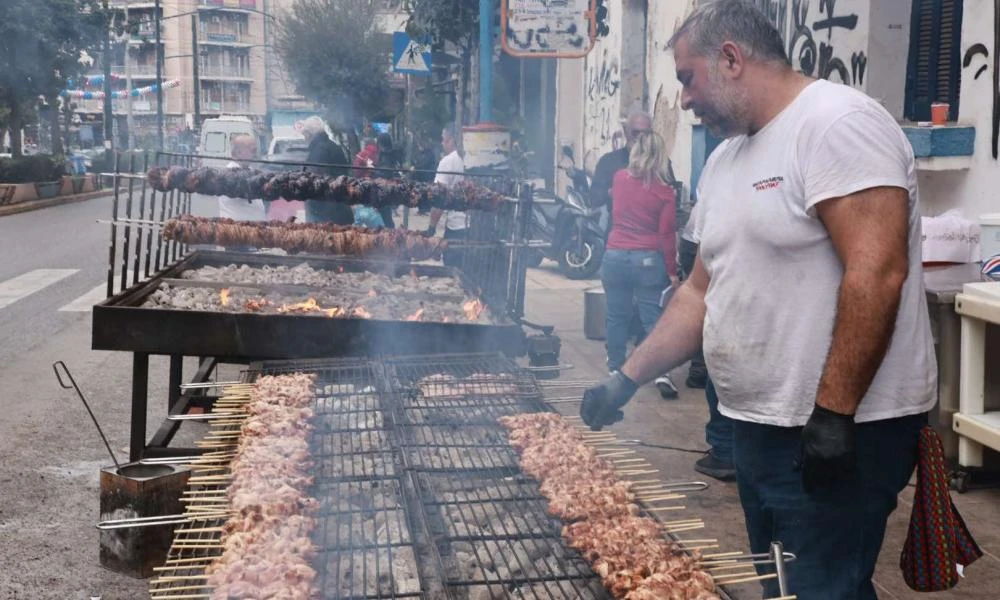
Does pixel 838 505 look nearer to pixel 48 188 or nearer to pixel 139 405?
pixel 139 405

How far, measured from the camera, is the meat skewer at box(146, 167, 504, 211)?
7090 millimetres

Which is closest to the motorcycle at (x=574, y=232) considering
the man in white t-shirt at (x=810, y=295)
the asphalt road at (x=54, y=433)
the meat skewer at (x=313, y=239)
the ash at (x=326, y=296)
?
the asphalt road at (x=54, y=433)

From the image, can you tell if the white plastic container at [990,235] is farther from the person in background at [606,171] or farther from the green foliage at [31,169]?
the green foliage at [31,169]

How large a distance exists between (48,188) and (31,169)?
0.81m

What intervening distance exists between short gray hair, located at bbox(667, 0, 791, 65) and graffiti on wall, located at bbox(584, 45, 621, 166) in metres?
13.9

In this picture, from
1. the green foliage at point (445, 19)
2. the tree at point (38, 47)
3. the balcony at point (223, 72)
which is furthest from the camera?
the balcony at point (223, 72)

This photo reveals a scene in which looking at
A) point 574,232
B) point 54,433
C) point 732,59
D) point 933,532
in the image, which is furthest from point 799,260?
point 574,232

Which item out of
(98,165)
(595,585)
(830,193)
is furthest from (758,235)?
(98,165)

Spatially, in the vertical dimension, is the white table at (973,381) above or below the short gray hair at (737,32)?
below

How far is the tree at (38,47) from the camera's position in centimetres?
2856

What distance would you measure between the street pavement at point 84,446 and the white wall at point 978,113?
6.72 ft

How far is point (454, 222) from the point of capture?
13883 mm

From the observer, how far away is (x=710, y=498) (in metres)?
6.17

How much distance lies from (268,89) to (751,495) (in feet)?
325
